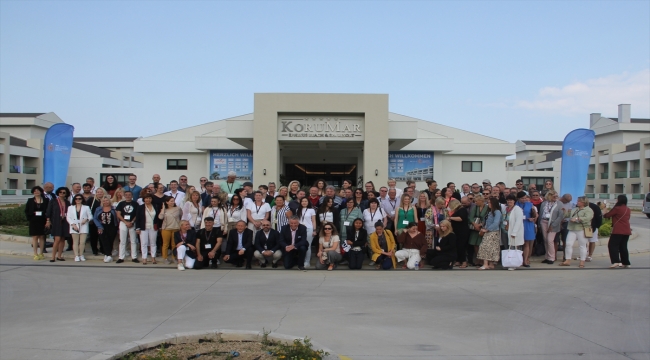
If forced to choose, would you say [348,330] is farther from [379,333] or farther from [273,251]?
[273,251]

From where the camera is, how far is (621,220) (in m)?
12.0

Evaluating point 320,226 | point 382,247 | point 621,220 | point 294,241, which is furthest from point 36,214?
point 621,220

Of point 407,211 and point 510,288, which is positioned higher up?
point 407,211

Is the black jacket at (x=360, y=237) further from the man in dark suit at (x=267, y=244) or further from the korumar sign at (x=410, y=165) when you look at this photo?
the korumar sign at (x=410, y=165)

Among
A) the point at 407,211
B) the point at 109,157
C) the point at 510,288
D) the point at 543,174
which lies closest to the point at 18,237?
the point at 407,211

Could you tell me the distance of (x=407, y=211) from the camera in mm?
12555

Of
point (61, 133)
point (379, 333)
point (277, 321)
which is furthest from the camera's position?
point (61, 133)

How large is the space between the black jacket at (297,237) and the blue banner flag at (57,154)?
9201 mm

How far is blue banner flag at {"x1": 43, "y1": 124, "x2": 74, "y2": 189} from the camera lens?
1692cm

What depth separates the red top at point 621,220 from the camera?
11.9 m

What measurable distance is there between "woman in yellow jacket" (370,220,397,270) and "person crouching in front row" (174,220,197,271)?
4.34m

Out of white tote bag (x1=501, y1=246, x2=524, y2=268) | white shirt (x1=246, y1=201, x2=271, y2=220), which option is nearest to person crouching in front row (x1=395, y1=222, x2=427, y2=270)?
white tote bag (x1=501, y1=246, x2=524, y2=268)

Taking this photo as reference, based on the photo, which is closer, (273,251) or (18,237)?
(273,251)

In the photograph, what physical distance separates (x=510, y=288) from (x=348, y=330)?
14.7 feet
